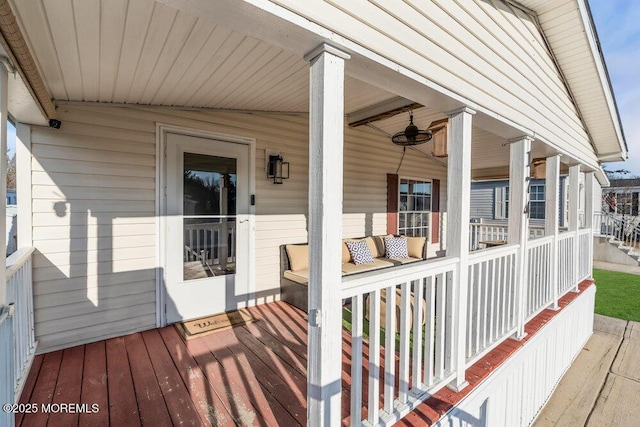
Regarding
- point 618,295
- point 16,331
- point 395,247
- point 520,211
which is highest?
point 520,211

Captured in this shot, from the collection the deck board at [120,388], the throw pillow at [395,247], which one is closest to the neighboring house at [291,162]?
the deck board at [120,388]

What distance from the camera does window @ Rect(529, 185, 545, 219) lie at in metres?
11.1

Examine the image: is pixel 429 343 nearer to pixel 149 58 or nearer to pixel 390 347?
pixel 390 347

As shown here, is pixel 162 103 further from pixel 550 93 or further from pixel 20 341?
pixel 550 93

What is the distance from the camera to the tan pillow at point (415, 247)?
5133 millimetres

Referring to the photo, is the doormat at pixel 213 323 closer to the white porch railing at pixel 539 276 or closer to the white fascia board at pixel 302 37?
the white fascia board at pixel 302 37

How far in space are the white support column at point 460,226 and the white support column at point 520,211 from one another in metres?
1.06

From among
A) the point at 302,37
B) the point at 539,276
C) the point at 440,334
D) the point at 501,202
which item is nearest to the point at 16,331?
the point at 302,37

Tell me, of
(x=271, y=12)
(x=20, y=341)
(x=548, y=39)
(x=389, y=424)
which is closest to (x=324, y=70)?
(x=271, y=12)

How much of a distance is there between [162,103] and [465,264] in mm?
3159

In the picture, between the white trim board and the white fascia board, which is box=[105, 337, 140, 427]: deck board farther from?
the white fascia board

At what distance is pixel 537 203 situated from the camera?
11180 millimetres

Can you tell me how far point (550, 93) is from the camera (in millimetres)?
3252

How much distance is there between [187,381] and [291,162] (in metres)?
2.81
